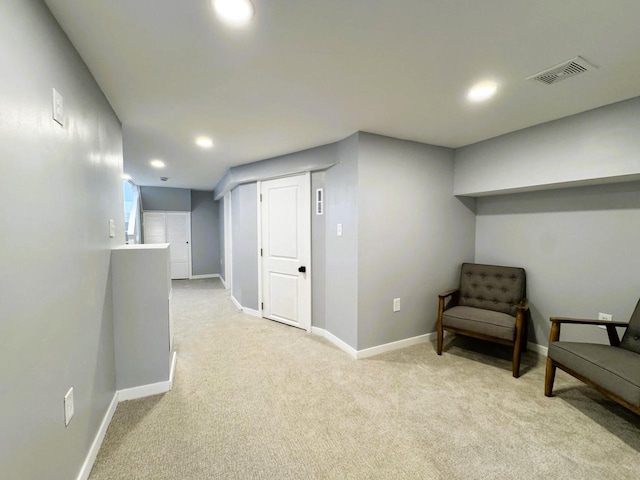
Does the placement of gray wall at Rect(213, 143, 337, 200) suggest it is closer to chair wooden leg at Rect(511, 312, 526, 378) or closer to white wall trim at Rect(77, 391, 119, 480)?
chair wooden leg at Rect(511, 312, 526, 378)

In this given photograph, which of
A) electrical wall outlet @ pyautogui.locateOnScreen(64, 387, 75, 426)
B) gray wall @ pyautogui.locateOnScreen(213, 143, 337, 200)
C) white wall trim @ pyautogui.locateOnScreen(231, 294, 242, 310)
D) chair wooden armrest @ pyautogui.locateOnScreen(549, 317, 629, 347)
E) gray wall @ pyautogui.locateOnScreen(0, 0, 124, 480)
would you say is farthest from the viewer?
white wall trim @ pyautogui.locateOnScreen(231, 294, 242, 310)

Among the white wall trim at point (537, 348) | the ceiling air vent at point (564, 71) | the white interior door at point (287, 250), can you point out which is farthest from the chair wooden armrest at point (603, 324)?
the white interior door at point (287, 250)

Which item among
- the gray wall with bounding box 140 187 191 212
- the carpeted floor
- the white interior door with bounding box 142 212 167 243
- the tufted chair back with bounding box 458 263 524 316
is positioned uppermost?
the gray wall with bounding box 140 187 191 212

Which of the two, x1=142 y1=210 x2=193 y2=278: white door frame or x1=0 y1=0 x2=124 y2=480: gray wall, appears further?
x1=142 y1=210 x2=193 y2=278: white door frame

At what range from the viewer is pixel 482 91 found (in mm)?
1939

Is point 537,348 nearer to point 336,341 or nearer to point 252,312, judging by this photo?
point 336,341

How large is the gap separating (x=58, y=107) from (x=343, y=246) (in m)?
2.38

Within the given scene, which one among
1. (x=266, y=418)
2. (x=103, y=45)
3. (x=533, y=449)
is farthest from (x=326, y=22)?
(x=533, y=449)

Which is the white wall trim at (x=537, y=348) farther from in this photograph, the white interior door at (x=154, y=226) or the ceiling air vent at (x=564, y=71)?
the white interior door at (x=154, y=226)

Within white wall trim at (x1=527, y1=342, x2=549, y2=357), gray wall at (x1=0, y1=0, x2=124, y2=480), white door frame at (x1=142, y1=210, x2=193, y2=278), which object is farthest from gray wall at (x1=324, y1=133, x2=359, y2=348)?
white door frame at (x1=142, y1=210, x2=193, y2=278)

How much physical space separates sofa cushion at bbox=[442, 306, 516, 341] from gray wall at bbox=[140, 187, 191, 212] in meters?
6.58

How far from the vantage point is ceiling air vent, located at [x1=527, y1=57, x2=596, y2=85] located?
1592mm

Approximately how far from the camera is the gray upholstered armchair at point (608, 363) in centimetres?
165

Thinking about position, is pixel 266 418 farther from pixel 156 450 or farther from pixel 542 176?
pixel 542 176
